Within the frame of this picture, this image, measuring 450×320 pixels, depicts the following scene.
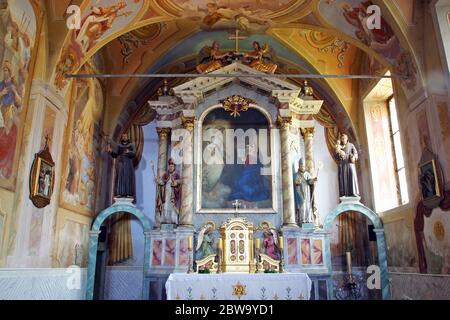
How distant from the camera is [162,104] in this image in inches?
440

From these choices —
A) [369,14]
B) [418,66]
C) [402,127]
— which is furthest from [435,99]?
[369,14]

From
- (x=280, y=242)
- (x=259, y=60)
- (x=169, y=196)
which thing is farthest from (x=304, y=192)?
(x=259, y=60)

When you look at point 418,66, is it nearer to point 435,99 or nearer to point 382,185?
point 435,99

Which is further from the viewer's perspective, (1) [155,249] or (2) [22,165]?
(1) [155,249]

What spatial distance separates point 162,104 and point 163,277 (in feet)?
15.1

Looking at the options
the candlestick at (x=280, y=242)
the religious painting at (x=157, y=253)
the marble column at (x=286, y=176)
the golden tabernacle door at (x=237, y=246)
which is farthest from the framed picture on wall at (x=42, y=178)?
the marble column at (x=286, y=176)

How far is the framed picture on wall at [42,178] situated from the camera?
23.1 ft

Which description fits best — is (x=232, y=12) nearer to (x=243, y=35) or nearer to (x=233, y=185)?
(x=243, y=35)

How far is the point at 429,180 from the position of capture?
24.3ft

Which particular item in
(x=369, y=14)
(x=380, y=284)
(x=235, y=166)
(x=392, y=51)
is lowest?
(x=380, y=284)

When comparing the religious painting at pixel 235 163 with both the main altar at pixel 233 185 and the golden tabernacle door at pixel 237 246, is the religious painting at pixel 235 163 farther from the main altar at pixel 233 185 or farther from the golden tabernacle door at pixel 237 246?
the golden tabernacle door at pixel 237 246

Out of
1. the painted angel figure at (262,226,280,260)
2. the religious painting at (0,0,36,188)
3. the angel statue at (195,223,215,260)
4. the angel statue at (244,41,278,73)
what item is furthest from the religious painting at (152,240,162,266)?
the angel statue at (244,41,278,73)

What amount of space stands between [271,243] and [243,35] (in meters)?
5.79

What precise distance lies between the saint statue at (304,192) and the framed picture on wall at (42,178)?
5.72 meters
